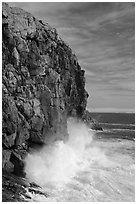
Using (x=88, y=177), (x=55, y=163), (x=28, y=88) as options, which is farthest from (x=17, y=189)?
(x=28, y=88)

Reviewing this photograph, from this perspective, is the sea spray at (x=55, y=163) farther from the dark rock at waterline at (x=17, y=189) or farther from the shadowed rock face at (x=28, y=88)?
the dark rock at waterline at (x=17, y=189)

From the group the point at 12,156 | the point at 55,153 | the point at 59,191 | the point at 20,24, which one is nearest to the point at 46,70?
the point at 20,24

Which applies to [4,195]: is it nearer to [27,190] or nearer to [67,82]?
[27,190]

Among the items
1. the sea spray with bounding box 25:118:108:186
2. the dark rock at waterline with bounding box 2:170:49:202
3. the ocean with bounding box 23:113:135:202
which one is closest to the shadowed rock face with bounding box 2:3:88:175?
the sea spray with bounding box 25:118:108:186

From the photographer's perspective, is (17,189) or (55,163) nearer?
(17,189)

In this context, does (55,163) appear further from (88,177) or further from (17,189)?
(17,189)

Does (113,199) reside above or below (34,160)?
below

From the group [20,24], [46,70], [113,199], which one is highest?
[20,24]

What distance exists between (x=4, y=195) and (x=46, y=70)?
18144mm

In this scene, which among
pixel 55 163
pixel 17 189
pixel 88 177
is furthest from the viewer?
pixel 55 163

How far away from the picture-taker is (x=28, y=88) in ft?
99.6

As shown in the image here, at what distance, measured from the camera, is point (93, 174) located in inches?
1094

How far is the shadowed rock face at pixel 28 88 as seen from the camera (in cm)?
2677

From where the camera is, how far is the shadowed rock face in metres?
26.8
